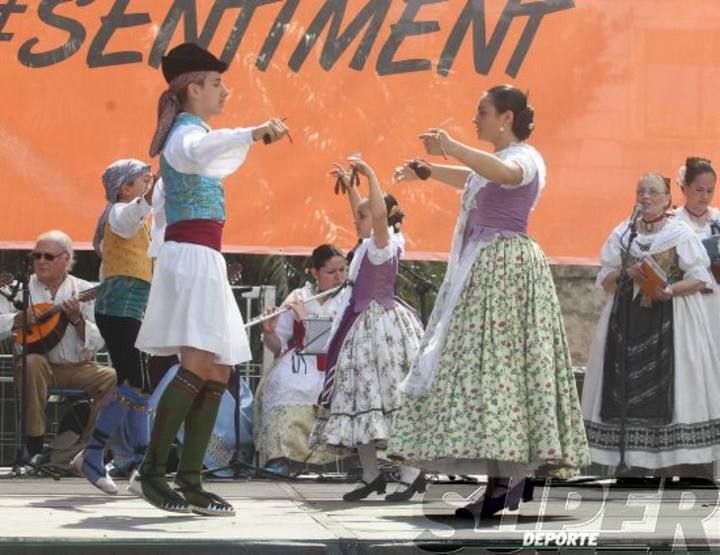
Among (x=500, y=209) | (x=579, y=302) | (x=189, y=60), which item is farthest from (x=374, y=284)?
(x=579, y=302)

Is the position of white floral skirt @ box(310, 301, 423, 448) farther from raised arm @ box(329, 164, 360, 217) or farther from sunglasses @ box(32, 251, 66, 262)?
sunglasses @ box(32, 251, 66, 262)

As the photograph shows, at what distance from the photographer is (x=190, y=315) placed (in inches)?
268

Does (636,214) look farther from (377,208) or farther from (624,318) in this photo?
(377,208)

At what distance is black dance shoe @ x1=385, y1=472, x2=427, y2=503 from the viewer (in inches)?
320

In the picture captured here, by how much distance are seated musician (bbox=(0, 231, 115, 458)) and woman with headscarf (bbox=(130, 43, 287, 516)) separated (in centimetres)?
284

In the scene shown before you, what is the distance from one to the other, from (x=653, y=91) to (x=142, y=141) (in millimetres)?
2839

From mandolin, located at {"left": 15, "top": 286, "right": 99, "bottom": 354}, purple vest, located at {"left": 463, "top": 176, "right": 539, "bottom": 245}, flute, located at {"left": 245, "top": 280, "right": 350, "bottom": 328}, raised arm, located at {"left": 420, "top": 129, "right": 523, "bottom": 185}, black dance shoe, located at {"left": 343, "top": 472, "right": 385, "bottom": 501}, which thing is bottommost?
black dance shoe, located at {"left": 343, "top": 472, "right": 385, "bottom": 501}

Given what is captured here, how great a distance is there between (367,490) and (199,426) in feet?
4.92

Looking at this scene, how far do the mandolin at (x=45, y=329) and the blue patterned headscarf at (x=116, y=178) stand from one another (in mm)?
840

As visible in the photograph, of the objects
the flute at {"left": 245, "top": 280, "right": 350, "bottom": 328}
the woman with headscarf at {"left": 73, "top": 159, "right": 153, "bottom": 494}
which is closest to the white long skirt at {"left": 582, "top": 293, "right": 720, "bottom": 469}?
the flute at {"left": 245, "top": 280, "right": 350, "bottom": 328}

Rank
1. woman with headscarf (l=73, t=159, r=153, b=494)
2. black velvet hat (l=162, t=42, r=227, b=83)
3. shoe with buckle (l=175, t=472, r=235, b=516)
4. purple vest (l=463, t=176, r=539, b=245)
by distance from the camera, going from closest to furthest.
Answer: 1. shoe with buckle (l=175, t=472, r=235, b=516)
2. purple vest (l=463, t=176, r=539, b=245)
3. black velvet hat (l=162, t=42, r=227, b=83)
4. woman with headscarf (l=73, t=159, r=153, b=494)

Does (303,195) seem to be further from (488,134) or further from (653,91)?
(488,134)

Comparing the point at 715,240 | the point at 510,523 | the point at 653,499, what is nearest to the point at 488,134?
the point at 510,523

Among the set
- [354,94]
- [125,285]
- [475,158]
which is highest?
[354,94]
